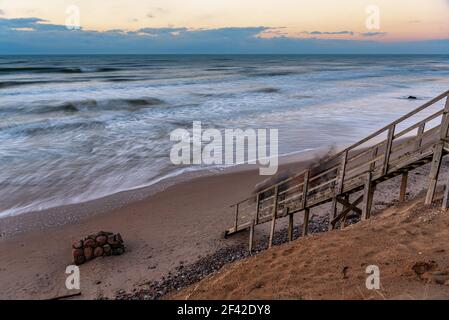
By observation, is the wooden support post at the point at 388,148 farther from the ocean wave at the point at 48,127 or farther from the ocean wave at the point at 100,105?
the ocean wave at the point at 100,105

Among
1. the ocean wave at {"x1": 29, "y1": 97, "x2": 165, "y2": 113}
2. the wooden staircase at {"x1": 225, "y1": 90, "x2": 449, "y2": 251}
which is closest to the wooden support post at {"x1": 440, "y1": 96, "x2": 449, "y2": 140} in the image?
the wooden staircase at {"x1": 225, "y1": 90, "x2": 449, "y2": 251}

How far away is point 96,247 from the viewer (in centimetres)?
1084

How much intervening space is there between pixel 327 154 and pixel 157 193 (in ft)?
31.9

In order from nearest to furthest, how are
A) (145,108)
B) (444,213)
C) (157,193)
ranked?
(444,213), (157,193), (145,108)

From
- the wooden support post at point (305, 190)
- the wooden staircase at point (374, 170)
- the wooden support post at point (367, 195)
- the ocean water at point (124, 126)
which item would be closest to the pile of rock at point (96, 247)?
the wooden staircase at point (374, 170)

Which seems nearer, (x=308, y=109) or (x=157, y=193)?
(x=157, y=193)

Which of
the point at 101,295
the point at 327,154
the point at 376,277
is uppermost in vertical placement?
the point at 376,277

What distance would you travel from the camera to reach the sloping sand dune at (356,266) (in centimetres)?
533

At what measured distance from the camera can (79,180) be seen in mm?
17094

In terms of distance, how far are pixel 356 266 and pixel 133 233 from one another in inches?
317

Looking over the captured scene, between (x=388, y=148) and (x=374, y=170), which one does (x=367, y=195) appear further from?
(x=388, y=148)
